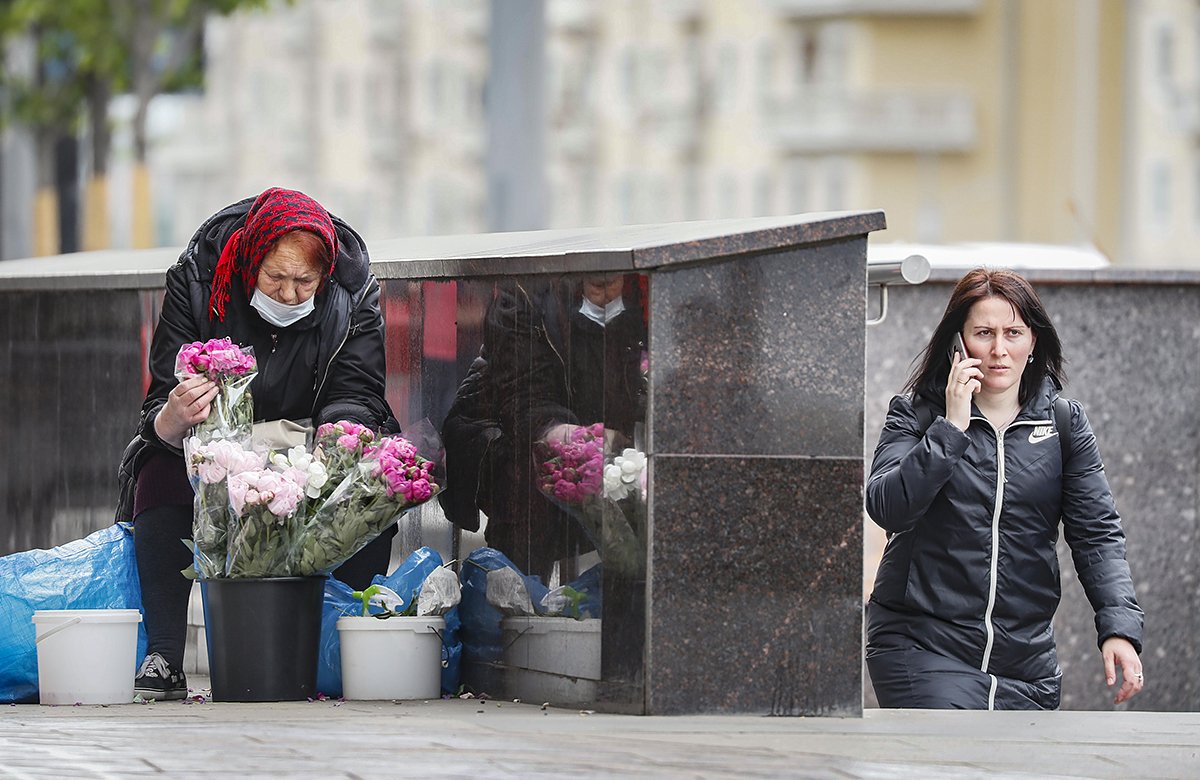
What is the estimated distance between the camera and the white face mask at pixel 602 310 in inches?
264

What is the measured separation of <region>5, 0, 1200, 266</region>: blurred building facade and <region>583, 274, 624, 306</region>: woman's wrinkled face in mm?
38748

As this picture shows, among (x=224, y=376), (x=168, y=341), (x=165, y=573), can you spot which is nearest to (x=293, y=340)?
(x=168, y=341)

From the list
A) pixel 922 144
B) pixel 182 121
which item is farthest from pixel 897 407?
pixel 182 121

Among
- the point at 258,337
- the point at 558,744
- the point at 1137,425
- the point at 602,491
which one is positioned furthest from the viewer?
the point at 1137,425

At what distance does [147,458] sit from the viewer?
7.59 m

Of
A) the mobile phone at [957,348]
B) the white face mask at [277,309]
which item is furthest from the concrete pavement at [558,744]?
the white face mask at [277,309]

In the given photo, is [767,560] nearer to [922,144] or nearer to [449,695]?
[449,695]

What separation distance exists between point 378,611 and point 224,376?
2.72 ft

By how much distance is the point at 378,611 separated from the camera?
24.6ft

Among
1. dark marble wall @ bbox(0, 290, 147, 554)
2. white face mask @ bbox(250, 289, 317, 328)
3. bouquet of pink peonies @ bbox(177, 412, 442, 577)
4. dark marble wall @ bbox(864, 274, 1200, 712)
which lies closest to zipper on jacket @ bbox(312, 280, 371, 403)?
white face mask @ bbox(250, 289, 317, 328)

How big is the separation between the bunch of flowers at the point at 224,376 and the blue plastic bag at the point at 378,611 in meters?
0.64

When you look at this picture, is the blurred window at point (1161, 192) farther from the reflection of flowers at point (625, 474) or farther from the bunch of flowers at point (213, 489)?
the reflection of flowers at point (625, 474)

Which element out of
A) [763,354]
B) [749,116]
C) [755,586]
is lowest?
[755,586]

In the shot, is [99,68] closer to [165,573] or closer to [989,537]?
[165,573]
